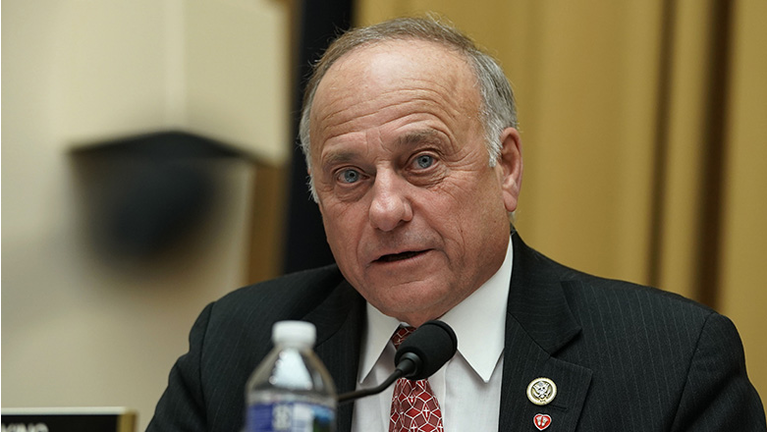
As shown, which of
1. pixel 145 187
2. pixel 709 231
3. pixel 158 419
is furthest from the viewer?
pixel 145 187

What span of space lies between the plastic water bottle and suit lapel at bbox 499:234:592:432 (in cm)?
92

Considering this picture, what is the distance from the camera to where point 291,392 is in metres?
0.98

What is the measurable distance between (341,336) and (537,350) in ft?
1.61

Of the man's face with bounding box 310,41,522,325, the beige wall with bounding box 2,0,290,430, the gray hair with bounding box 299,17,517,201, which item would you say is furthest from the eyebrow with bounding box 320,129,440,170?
the beige wall with bounding box 2,0,290,430

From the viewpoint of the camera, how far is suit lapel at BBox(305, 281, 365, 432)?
2102mm

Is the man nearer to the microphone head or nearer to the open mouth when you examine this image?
the open mouth

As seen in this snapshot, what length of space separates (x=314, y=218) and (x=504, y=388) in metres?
2.08

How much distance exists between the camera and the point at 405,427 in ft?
6.38

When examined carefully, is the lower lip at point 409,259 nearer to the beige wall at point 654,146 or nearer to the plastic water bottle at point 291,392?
the plastic water bottle at point 291,392

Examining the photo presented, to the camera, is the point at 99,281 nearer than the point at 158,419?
No

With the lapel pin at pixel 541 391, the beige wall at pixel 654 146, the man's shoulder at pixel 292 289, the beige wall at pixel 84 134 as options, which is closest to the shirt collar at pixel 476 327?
the lapel pin at pixel 541 391

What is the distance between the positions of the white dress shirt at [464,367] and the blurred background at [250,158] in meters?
1.06

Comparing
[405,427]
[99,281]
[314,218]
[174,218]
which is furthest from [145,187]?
[405,427]

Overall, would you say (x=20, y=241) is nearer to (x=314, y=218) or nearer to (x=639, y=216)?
(x=314, y=218)
